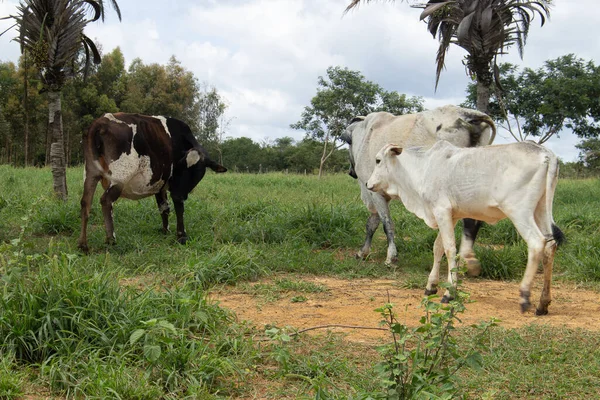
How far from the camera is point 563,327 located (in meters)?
4.63

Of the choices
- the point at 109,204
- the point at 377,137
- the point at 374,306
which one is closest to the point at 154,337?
the point at 374,306

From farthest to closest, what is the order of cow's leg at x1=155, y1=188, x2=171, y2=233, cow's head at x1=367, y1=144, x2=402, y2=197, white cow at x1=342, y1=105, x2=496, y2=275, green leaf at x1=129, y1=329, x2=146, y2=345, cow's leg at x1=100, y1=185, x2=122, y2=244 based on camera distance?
1. cow's leg at x1=155, y1=188, x2=171, y2=233
2. cow's leg at x1=100, y1=185, x2=122, y2=244
3. white cow at x1=342, y1=105, x2=496, y2=275
4. cow's head at x1=367, y1=144, x2=402, y2=197
5. green leaf at x1=129, y1=329, x2=146, y2=345

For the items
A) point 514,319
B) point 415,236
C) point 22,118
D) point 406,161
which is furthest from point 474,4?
point 22,118

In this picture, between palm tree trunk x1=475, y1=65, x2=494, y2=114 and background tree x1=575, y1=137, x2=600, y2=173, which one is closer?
palm tree trunk x1=475, y1=65, x2=494, y2=114

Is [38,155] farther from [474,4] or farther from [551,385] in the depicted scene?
[551,385]

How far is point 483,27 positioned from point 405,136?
218 inches

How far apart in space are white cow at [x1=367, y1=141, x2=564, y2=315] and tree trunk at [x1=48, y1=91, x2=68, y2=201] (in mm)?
6402

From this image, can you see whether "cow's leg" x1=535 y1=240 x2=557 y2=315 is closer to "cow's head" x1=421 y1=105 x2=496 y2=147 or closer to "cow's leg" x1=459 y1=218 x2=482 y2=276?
"cow's leg" x1=459 y1=218 x2=482 y2=276

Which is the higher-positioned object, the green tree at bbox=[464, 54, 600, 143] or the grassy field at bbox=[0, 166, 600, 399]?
the green tree at bbox=[464, 54, 600, 143]

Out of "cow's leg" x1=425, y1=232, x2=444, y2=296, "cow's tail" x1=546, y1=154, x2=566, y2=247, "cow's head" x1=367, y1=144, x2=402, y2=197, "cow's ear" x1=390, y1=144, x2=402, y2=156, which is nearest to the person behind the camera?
"cow's tail" x1=546, y1=154, x2=566, y2=247

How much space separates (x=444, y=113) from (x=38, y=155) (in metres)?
34.7

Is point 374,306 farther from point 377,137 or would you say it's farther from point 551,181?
point 377,137

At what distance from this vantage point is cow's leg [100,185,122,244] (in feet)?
24.1

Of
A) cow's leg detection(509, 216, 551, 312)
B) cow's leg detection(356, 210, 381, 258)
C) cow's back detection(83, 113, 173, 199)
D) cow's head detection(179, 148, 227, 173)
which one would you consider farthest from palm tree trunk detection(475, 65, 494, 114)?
cow's leg detection(509, 216, 551, 312)
